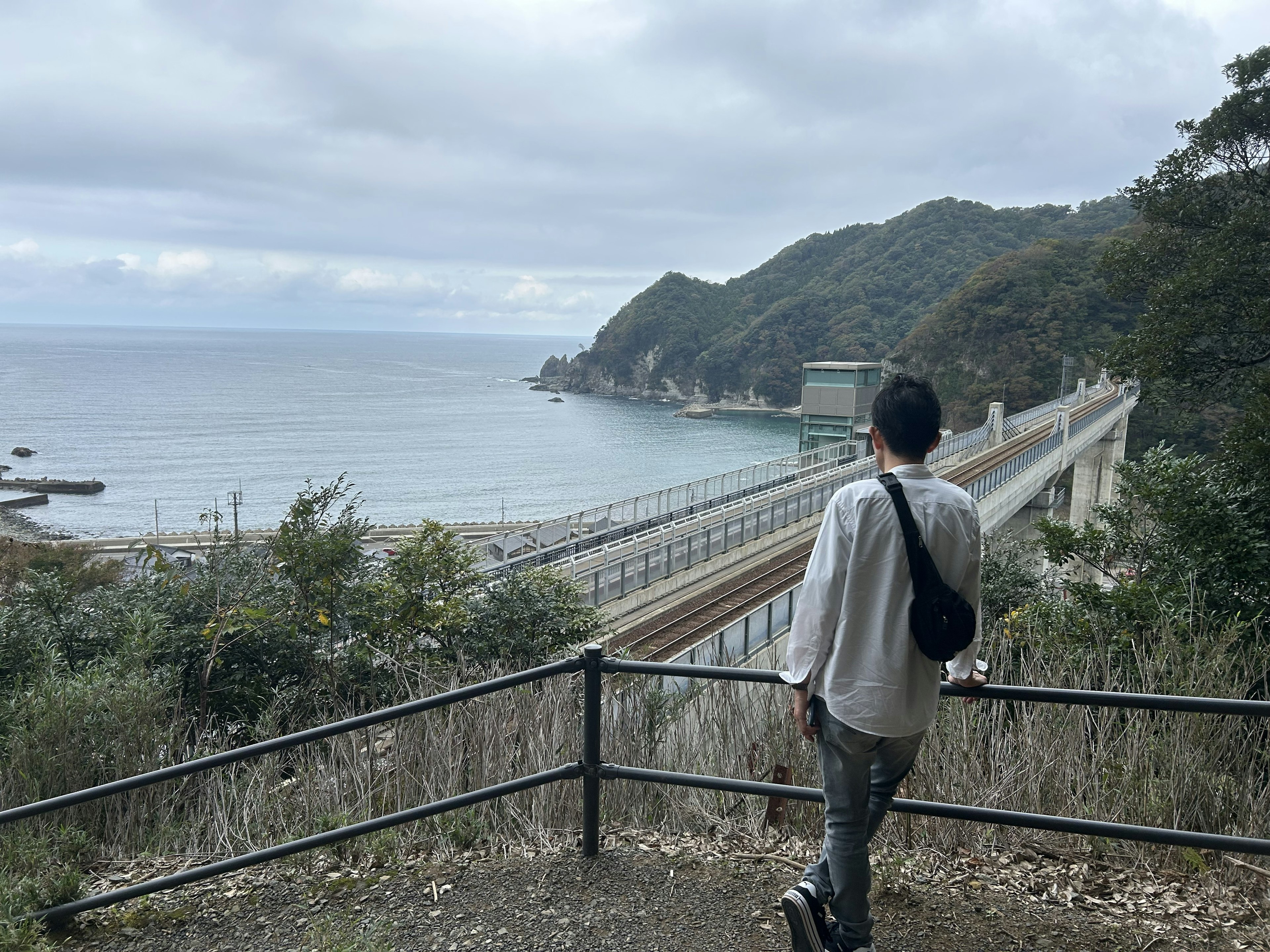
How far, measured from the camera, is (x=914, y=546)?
186 centimetres

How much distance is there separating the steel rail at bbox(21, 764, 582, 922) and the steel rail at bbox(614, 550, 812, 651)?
1045cm

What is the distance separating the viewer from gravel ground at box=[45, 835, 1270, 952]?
2430 mm

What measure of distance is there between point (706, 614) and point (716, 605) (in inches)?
24.9

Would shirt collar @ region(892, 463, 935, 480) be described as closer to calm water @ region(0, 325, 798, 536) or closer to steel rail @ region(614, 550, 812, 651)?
steel rail @ region(614, 550, 812, 651)

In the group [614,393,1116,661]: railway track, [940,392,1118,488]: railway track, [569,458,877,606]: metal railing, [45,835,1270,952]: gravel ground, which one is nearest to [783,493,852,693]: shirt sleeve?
[45,835,1270,952]: gravel ground

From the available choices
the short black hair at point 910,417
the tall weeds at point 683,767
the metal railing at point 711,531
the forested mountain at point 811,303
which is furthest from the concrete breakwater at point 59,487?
the forested mountain at point 811,303

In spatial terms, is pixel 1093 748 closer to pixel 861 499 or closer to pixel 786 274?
pixel 861 499

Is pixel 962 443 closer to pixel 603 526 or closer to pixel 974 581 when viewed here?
pixel 603 526

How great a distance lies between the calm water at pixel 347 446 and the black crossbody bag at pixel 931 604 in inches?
1279

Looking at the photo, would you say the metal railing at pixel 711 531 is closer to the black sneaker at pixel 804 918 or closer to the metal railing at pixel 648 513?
the metal railing at pixel 648 513

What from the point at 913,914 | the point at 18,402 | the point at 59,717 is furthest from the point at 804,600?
the point at 18,402

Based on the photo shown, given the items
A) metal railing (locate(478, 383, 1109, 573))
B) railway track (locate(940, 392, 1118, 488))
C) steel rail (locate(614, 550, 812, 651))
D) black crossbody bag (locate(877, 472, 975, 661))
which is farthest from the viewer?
railway track (locate(940, 392, 1118, 488))

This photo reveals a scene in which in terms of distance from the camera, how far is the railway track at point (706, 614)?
14414mm

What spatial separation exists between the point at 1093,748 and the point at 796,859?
1167 mm
